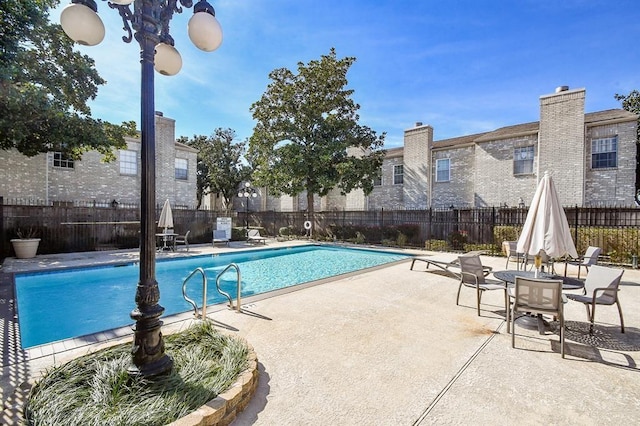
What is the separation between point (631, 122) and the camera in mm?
13992

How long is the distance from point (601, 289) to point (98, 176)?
21196 mm

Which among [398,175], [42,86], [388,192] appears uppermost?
[42,86]

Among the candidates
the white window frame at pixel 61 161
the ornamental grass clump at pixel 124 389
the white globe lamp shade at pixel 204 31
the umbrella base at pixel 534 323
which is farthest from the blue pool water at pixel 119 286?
the white window frame at pixel 61 161

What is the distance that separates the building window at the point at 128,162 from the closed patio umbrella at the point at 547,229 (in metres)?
20.2

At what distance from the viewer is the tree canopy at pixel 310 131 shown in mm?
17547

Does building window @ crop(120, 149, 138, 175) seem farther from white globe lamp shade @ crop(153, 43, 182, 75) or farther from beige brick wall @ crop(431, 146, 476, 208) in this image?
beige brick wall @ crop(431, 146, 476, 208)

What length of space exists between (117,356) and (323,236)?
55.5 feet

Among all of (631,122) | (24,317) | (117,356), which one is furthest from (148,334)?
(631,122)

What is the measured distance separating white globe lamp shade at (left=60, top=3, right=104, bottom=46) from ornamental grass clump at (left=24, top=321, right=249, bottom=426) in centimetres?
290

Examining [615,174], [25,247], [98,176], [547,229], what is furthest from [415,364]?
[98,176]

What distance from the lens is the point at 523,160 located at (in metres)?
16.7

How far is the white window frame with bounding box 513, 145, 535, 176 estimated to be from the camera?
16516 millimetres

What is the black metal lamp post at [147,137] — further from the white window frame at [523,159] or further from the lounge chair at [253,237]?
the white window frame at [523,159]

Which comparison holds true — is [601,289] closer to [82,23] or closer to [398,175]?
[82,23]
